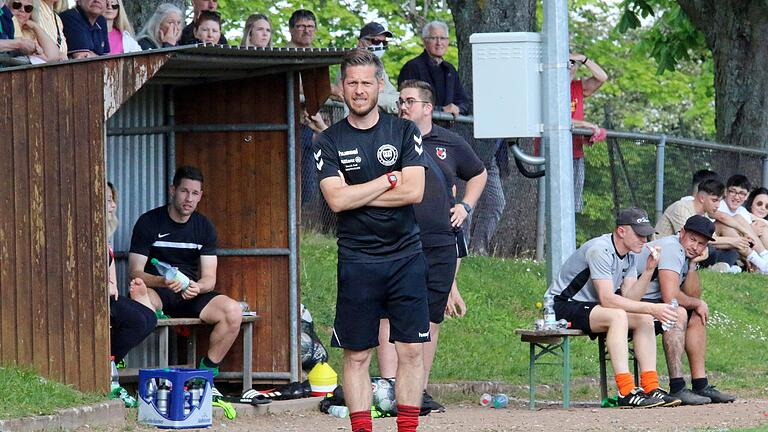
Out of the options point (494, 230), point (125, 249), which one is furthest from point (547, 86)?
point (494, 230)

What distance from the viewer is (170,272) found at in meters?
10.8

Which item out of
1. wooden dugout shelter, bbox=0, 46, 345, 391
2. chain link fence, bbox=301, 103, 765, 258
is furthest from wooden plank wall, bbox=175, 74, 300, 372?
chain link fence, bbox=301, 103, 765, 258

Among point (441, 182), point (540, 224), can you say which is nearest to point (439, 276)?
point (441, 182)

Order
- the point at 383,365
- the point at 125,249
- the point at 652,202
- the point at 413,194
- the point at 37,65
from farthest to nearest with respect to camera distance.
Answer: the point at 652,202, the point at 125,249, the point at 383,365, the point at 37,65, the point at 413,194

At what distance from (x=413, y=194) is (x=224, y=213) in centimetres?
387

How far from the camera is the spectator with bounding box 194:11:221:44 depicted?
12453 millimetres

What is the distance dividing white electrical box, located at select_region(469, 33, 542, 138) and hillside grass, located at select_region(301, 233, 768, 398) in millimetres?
2129

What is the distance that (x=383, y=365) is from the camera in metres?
10.2

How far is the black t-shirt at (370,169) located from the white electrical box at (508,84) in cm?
394

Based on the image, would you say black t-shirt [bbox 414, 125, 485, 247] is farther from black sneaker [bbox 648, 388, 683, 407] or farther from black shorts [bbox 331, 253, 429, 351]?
black shorts [bbox 331, 253, 429, 351]

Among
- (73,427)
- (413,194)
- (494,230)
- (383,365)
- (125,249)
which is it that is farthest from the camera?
(494,230)

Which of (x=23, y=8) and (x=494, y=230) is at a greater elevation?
(x=23, y=8)

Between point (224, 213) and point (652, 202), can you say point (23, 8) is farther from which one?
point (652, 202)

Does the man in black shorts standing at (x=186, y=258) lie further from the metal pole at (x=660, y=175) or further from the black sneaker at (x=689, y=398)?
the metal pole at (x=660, y=175)
